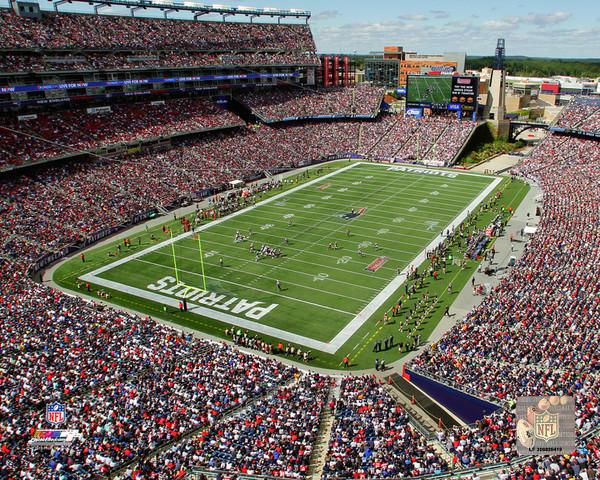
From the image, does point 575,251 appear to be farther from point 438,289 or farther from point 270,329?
point 270,329

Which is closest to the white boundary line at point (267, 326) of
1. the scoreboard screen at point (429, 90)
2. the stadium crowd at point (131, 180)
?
the stadium crowd at point (131, 180)

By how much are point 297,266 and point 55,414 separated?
1900 cm

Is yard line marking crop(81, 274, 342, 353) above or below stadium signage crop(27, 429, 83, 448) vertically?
below

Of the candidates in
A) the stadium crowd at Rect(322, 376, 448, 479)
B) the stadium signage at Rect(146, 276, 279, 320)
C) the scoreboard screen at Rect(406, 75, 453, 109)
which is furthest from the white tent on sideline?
the stadium crowd at Rect(322, 376, 448, 479)

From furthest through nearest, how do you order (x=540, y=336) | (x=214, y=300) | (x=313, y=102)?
(x=313, y=102) < (x=214, y=300) < (x=540, y=336)

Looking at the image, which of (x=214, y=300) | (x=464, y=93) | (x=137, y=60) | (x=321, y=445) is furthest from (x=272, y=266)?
(x=464, y=93)

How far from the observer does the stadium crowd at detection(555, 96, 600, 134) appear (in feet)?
187

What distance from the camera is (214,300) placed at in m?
29.3

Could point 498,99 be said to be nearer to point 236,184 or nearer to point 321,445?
point 236,184

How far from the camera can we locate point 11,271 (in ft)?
101

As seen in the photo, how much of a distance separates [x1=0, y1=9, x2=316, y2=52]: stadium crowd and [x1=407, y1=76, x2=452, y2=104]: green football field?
2005 cm

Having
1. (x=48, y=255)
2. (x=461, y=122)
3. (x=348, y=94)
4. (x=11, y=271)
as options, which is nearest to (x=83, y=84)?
(x=48, y=255)

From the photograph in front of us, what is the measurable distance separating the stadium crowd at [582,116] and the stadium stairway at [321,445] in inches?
2020

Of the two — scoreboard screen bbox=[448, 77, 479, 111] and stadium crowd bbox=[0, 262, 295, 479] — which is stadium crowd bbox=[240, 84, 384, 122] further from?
stadium crowd bbox=[0, 262, 295, 479]
